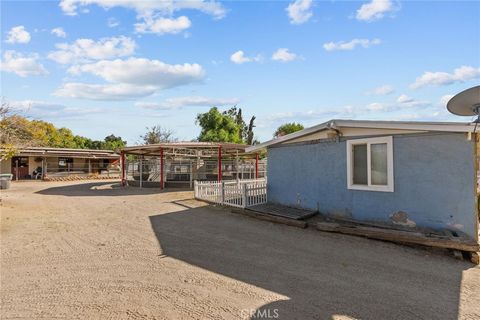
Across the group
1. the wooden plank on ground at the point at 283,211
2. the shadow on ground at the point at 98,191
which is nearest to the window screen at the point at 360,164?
the wooden plank on ground at the point at 283,211

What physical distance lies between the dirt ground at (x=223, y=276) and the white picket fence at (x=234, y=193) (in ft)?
7.99

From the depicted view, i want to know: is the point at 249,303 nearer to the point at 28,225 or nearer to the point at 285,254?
the point at 285,254

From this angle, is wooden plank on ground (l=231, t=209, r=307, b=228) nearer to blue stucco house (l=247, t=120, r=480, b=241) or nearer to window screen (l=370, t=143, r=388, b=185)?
blue stucco house (l=247, t=120, r=480, b=241)

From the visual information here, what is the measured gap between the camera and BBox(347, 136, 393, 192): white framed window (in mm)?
7214

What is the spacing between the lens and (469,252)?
554cm

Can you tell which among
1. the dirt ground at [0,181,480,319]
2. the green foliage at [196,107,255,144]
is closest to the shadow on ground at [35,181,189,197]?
the dirt ground at [0,181,480,319]

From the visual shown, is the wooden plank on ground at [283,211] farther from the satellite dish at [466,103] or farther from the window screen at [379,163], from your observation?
the satellite dish at [466,103]

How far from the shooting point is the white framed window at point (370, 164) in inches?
284

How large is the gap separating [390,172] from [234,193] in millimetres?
5978

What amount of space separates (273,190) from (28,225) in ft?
24.9

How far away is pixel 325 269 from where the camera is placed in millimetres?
5074

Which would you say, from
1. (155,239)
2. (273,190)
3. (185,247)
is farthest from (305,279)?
(273,190)

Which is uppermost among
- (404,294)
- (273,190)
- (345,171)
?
(345,171)

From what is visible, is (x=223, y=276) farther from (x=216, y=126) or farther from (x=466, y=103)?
(x=216, y=126)
